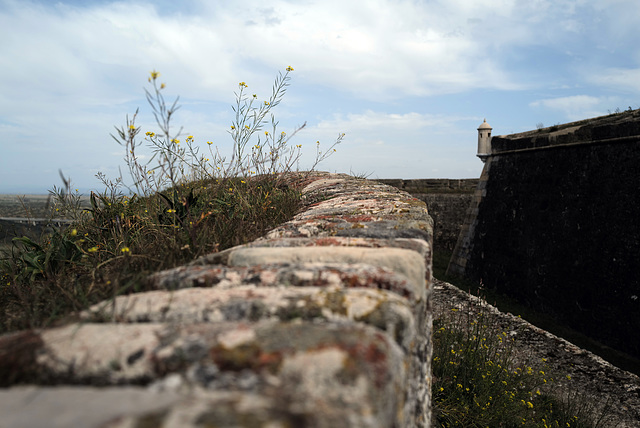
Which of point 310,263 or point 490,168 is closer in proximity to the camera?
point 310,263

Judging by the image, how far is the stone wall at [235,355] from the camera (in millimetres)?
651

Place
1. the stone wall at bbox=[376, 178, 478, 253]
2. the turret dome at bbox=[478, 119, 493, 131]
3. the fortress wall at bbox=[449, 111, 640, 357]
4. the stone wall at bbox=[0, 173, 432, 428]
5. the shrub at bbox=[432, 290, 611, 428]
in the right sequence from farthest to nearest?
the turret dome at bbox=[478, 119, 493, 131] < the stone wall at bbox=[376, 178, 478, 253] < the fortress wall at bbox=[449, 111, 640, 357] < the shrub at bbox=[432, 290, 611, 428] < the stone wall at bbox=[0, 173, 432, 428]

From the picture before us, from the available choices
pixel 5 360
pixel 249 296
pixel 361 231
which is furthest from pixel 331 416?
pixel 361 231

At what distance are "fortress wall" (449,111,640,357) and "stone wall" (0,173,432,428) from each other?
6375 millimetres

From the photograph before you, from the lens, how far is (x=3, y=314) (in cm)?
179

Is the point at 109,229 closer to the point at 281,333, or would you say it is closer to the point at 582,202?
the point at 281,333

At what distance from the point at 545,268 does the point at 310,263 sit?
7472 millimetres

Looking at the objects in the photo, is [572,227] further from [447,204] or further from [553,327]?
[447,204]

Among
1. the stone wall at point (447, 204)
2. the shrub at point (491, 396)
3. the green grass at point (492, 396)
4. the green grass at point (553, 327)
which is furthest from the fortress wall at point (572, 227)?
the stone wall at point (447, 204)

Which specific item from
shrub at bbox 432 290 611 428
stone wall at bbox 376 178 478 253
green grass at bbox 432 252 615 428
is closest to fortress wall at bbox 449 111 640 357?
green grass at bbox 432 252 615 428

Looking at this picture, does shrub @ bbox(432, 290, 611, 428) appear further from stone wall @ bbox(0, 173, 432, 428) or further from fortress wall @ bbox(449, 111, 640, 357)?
fortress wall @ bbox(449, 111, 640, 357)

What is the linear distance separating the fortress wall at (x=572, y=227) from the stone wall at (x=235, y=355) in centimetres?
637

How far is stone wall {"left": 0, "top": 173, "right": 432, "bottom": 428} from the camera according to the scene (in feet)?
2.14

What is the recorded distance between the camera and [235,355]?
0.77 m
